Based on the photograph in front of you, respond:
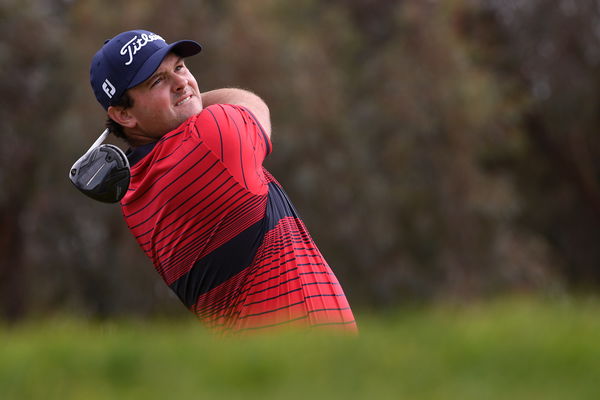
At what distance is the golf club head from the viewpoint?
3.55 m

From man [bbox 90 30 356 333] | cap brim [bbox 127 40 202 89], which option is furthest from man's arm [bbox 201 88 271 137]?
cap brim [bbox 127 40 202 89]

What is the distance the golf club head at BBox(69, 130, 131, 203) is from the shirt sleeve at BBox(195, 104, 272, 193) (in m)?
0.33

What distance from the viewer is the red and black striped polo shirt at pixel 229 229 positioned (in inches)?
146

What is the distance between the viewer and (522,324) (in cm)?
249

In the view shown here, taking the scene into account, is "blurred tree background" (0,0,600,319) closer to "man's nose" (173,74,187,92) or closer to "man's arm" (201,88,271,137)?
A: "man's arm" (201,88,271,137)

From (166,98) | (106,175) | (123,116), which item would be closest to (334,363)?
(106,175)

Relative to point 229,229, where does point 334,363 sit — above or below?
below

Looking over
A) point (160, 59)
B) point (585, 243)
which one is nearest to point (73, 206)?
point (585, 243)

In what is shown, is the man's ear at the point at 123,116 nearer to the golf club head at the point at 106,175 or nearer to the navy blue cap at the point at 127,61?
the navy blue cap at the point at 127,61

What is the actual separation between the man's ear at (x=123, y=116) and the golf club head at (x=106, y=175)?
12.9 inches

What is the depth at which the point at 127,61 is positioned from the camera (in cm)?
390

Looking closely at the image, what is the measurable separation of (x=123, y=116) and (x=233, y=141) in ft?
1.97

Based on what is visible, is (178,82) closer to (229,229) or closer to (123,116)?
(123,116)

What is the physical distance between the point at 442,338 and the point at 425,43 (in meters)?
18.8
